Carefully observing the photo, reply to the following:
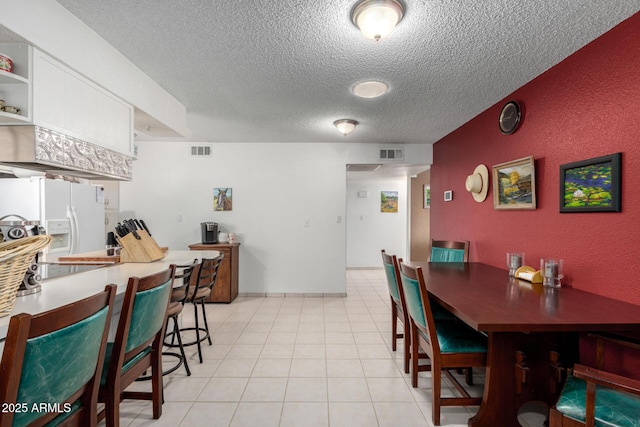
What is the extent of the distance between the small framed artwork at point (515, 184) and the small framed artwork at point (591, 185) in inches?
11.8

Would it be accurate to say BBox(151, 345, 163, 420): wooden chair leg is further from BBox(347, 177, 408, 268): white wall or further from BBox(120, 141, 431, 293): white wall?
BBox(347, 177, 408, 268): white wall

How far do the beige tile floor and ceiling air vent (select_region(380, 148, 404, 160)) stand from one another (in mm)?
2484

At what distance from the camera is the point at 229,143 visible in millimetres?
4512

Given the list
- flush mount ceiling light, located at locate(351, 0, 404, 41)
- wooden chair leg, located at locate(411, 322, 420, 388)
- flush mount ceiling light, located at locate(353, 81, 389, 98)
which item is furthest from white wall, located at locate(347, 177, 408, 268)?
flush mount ceiling light, located at locate(351, 0, 404, 41)

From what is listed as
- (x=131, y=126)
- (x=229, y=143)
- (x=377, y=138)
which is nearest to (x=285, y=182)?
(x=229, y=143)

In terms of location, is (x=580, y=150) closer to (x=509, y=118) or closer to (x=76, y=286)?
(x=509, y=118)

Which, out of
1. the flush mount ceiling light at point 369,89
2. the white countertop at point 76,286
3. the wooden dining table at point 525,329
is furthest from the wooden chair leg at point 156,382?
the flush mount ceiling light at point 369,89

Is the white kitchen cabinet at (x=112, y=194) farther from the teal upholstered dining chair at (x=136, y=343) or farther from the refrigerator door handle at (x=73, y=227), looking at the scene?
the teal upholstered dining chair at (x=136, y=343)

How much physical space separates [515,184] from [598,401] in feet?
6.08

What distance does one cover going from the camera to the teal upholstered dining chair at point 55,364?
800 mm

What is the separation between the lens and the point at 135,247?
231 cm

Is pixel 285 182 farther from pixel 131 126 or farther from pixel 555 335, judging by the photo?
pixel 555 335

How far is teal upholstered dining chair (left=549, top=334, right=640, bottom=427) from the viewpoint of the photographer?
1039mm

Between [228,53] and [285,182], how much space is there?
258 cm
